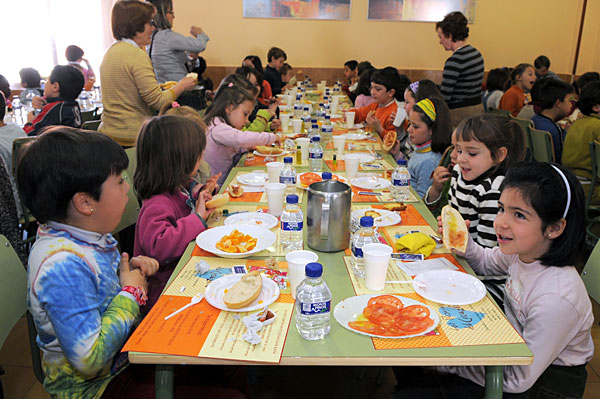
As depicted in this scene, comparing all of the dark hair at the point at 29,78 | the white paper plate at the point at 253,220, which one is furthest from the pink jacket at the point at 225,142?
the dark hair at the point at 29,78

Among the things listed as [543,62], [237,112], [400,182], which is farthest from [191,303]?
[543,62]

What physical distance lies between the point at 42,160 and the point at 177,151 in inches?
26.6

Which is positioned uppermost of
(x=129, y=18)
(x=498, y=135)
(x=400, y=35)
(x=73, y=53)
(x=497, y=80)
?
(x=400, y=35)

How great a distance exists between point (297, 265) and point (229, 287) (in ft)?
0.72

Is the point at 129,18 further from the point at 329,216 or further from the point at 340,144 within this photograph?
the point at 329,216

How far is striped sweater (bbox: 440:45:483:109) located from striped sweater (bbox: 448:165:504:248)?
8.88 ft

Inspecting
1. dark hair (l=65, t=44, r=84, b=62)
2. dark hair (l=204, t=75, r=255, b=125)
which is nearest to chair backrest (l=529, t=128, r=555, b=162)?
dark hair (l=204, t=75, r=255, b=125)

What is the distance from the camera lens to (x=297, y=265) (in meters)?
1.26

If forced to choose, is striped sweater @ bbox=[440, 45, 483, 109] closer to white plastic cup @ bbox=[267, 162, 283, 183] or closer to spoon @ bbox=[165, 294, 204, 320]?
white plastic cup @ bbox=[267, 162, 283, 183]

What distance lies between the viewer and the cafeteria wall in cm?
795

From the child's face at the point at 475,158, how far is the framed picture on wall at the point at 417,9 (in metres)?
6.69

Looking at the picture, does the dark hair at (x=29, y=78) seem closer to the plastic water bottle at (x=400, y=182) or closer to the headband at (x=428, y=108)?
the headband at (x=428, y=108)

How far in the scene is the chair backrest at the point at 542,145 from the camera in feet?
11.1

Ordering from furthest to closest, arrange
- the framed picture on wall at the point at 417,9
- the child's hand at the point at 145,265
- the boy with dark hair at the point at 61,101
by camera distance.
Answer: the framed picture on wall at the point at 417,9 → the boy with dark hair at the point at 61,101 → the child's hand at the point at 145,265
